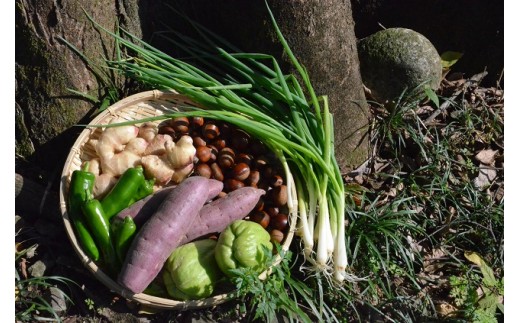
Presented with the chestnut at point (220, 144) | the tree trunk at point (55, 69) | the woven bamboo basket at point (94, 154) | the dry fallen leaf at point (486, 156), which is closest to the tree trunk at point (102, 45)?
the tree trunk at point (55, 69)

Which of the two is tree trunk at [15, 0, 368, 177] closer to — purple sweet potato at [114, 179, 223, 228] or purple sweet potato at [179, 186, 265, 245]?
purple sweet potato at [114, 179, 223, 228]

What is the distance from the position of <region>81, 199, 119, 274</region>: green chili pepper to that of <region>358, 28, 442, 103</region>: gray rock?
199cm

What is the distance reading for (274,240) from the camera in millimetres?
2787

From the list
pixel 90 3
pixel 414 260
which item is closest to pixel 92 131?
pixel 90 3

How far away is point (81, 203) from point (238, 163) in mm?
882

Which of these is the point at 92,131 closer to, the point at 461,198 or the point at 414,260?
the point at 414,260

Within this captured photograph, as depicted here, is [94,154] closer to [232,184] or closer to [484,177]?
[232,184]

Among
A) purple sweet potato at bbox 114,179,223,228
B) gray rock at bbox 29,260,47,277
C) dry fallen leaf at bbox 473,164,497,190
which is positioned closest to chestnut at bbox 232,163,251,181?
purple sweet potato at bbox 114,179,223,228

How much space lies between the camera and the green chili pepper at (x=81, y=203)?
2648 millimetres

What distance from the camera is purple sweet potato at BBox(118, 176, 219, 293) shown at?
255cm

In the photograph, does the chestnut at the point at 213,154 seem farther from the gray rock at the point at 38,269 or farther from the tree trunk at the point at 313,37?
the gray rock at the point at 38,269

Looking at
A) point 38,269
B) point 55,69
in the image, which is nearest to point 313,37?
point 55,69

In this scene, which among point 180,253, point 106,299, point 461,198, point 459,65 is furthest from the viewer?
point 459,65

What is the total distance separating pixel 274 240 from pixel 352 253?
0.61m
